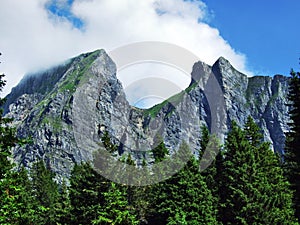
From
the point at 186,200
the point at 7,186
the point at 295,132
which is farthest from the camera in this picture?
the point at 186,200

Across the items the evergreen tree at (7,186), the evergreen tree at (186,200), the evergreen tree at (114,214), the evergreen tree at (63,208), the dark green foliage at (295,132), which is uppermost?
the dark green foliage at (295,132)

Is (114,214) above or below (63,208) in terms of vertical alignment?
below

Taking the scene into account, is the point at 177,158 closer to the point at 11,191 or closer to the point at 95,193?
the point at 95,193

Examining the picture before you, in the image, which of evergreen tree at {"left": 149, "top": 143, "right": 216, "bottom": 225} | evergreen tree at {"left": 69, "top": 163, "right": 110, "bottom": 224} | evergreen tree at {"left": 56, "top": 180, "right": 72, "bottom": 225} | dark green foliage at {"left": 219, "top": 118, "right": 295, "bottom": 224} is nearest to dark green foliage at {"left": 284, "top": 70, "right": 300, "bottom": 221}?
dark green foliage at {"left": 219, "top": 118, "right": 295, "bottom": 224}

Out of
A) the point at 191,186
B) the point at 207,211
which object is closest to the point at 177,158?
the point at 191,186

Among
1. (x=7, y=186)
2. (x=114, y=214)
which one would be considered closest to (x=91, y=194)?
(x=114, y=214)

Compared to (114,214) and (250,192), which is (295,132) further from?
(114,214)

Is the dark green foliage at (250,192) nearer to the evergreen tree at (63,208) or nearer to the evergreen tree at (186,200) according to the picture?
the evergreen tree at (186,200)

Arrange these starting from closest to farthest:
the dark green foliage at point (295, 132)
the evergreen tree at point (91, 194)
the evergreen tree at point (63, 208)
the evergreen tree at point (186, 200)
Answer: the dark green foliage at point (295, 132)
the evergreen tree at point (186, 200)
the evergreen tree at point (91, 194)
the evergreen tree at point (63, 208)

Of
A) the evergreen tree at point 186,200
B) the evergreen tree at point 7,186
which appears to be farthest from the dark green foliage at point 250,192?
the evergreen tree at point 7,186
